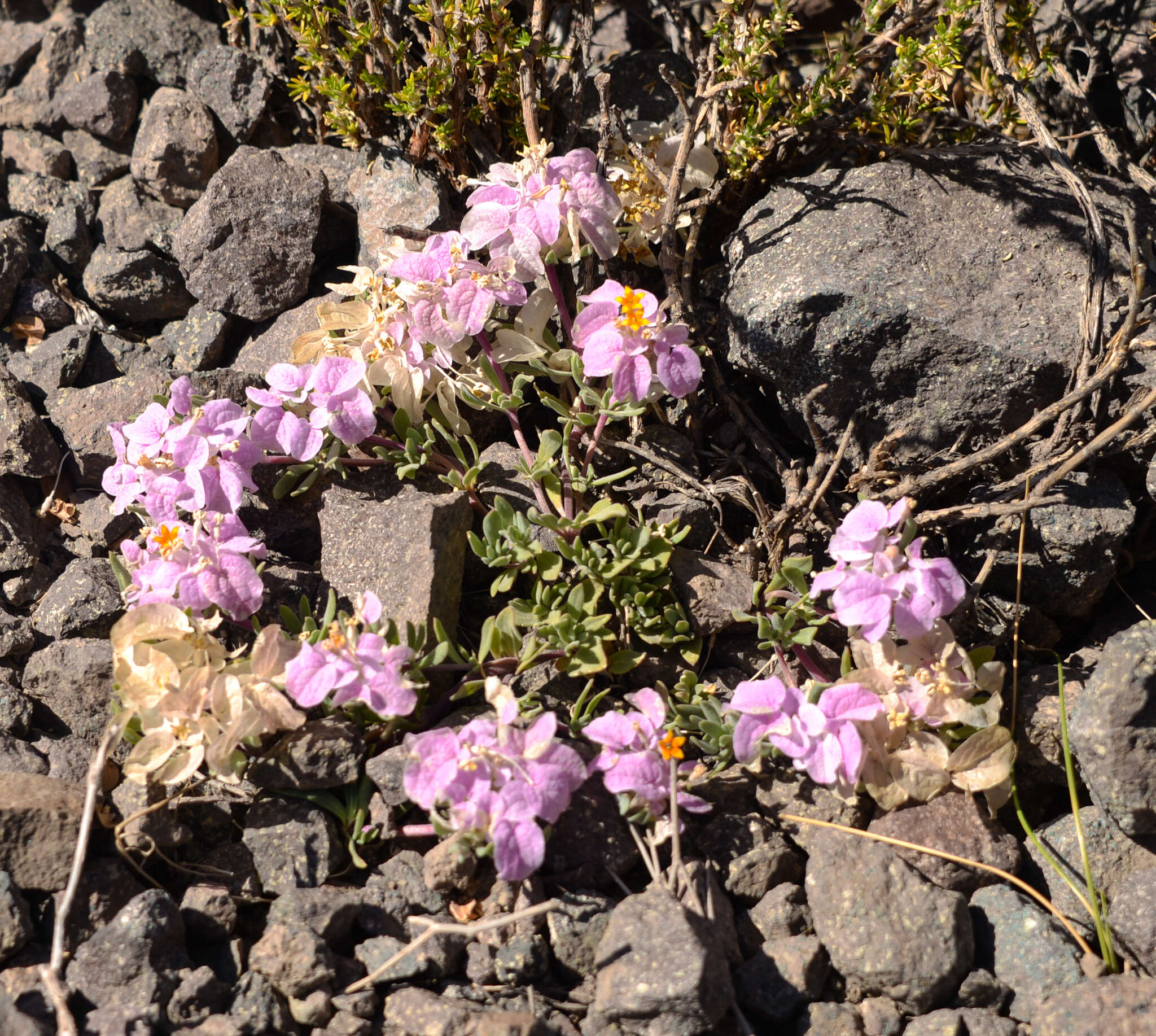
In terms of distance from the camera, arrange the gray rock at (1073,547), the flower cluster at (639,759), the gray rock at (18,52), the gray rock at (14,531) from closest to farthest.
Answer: the flower cluster at (639,759), the gray rock at (1073,547), the gray rock at (14,531), the gray rock at (18,52)

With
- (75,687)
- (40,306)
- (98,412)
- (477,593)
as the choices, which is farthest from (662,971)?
(40,306)

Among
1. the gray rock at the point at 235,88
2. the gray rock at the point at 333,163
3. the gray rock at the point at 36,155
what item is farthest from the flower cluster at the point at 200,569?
the gray rock at the point at 36,155

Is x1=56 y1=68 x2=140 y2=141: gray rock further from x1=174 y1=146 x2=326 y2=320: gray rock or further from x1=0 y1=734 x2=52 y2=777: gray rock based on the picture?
x1=0 y1=734 x2=52 y2=777: gray rock

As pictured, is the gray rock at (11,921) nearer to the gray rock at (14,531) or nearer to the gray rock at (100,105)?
the gray rock at (14,531)

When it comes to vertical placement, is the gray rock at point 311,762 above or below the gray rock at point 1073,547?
below

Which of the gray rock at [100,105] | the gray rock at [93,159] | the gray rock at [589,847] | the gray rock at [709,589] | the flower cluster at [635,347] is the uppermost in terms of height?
the gray rock at [100,105]

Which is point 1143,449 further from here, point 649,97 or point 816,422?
point 649,97

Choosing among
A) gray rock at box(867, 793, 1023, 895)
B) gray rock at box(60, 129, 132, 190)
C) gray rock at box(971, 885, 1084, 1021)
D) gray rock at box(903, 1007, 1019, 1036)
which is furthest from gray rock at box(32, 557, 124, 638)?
gray rock at box(971, 885, 1084, 1021)

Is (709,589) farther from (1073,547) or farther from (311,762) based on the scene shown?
(311,762)
